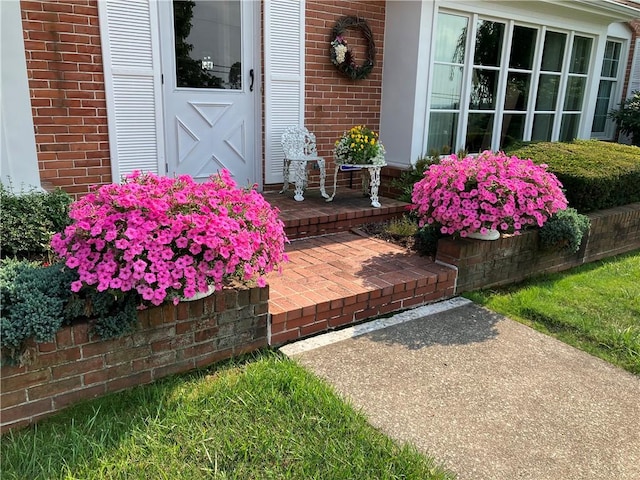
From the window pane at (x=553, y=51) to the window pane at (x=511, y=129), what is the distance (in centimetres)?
88

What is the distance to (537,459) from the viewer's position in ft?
6.59

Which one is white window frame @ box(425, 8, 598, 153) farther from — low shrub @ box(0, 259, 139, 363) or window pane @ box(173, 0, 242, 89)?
low shrub @ box(0, 259, 139, 363)

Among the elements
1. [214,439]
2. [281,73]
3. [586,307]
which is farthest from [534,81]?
[214,439]

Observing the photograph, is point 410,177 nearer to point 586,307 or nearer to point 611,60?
point 586,307

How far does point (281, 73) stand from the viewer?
512 cm

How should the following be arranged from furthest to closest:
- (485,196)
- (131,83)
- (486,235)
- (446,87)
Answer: (446,87), (131,83), (486,235), (485,196)

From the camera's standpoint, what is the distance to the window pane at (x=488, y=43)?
20.6 feet

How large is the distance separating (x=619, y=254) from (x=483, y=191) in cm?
255

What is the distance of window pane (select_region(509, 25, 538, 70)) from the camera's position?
6671 mm

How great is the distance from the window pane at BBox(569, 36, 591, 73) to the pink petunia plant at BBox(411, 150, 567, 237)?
494 centimetres

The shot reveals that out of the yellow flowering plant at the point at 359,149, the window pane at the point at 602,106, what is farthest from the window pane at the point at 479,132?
the window pane at the point at 602,106

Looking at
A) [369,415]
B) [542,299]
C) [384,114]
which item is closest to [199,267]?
[369,415]

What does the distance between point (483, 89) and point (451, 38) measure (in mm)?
947

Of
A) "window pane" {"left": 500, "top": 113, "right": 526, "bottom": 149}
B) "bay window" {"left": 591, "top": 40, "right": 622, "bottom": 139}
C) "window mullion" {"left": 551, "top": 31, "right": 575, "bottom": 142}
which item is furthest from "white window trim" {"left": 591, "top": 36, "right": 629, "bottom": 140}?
"window pane" {"left": 500, "top": 113, "right": 526, "bottom": 149}
